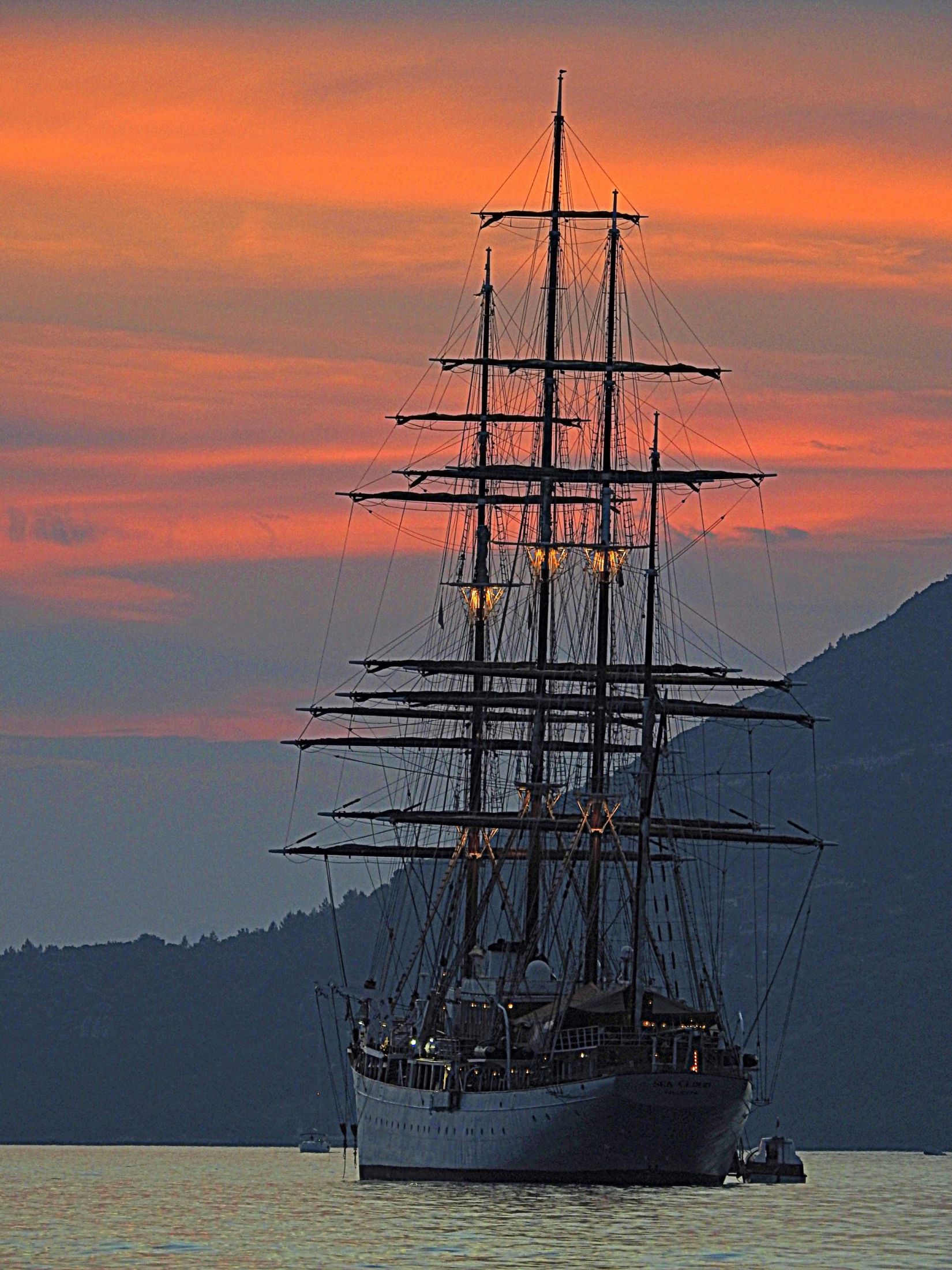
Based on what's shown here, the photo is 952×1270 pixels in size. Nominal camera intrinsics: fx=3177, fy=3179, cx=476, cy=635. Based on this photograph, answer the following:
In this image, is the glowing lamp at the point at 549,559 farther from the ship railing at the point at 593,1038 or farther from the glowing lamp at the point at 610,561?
the ship railing at the point at 593,1038

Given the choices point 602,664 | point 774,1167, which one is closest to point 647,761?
point 602,664

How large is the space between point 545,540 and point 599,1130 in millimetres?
34199

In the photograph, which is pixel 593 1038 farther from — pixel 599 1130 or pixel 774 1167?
pixel 774 1167

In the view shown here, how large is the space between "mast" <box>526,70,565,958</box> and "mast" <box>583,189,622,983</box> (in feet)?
24.3

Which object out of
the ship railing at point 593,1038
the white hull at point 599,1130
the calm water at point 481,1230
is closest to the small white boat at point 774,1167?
the calm water at point 481,1230

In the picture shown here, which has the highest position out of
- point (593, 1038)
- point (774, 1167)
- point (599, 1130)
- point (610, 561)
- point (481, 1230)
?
point (610, 561)

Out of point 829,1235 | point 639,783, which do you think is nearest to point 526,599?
point 639,783

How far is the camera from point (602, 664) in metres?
137

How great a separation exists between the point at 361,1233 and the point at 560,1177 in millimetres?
21451

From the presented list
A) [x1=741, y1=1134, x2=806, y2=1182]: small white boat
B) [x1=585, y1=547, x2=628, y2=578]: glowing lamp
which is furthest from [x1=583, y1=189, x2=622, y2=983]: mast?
[x1=741, y1=1134, x2=806, y2=1182]: small white boat

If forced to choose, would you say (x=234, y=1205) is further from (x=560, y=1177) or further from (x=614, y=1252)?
(x=614, y=1252)

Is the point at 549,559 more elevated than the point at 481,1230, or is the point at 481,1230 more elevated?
the point at 549,559

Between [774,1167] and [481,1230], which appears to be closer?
[481,1230]

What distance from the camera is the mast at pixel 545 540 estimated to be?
149m
